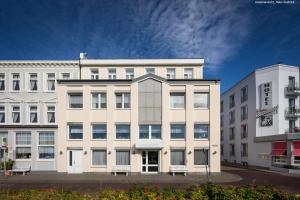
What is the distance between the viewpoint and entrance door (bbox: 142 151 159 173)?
21859mm

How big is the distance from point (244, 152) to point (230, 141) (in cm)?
527

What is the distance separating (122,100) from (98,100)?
2.74 meters

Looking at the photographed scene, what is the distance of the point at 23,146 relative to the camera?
23.7 meters

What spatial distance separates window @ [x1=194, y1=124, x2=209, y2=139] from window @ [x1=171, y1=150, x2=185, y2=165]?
2498mm

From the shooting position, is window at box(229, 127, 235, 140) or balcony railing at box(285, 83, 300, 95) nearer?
balcony railing at box(285, 83, 300, 95)

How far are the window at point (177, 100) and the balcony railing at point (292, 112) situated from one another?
663 inches

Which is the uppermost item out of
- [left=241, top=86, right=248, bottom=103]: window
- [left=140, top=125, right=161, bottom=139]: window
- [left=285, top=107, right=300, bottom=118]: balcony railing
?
[left=241, top=86, right=248, bottom=103]: window

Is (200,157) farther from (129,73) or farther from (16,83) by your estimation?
(16,83)

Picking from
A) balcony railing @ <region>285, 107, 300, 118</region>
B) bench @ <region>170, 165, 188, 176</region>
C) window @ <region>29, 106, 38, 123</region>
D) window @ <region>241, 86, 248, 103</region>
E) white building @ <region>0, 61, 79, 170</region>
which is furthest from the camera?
window @ <region>241, 86, 248, 103</region>

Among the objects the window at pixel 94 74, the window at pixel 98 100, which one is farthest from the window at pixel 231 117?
the window at pixel 94 74

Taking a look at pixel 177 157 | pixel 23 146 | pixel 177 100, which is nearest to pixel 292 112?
pixel 177 100

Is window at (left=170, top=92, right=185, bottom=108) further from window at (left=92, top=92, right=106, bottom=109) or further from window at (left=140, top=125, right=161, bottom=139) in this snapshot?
window at (left=92, top=92, right=106, bottom=109)

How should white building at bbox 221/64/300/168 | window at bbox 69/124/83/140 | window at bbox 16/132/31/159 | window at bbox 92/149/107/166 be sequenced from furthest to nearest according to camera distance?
white building at bbox 221/64/300/168
window at bbox 16/132/31/159
window at bbox 69/124/83/140
window at bbox 92/149/107/166

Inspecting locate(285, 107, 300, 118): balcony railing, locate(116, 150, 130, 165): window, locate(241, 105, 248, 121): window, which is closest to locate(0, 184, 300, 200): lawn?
locate(116, 150, 130, 165): window
